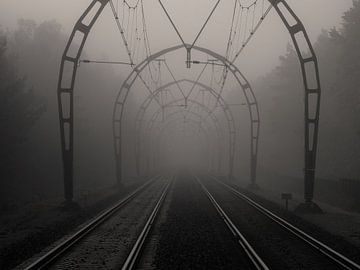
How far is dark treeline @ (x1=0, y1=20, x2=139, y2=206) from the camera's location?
3866 cm

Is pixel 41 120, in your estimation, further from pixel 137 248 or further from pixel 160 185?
pixel 137 248

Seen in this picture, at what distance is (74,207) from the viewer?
24.6 meters

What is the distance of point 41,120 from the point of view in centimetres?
5228

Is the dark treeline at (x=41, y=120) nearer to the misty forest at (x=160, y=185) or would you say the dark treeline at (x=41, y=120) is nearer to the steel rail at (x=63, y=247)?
the misty forest at (x=160, y=185)

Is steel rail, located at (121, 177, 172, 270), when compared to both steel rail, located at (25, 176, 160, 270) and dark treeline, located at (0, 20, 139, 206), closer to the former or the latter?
steel rail, located at (25, 176, 160, 270)

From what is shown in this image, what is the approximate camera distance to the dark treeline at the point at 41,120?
38.7 meters

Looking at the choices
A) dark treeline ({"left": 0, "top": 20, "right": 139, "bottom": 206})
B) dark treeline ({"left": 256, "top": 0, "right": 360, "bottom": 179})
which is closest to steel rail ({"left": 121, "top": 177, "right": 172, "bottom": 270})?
dark treeline ({"left": 0, "top": 20, "right": 139, "bottom": 206})

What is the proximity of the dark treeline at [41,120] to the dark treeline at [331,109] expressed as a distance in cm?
2444

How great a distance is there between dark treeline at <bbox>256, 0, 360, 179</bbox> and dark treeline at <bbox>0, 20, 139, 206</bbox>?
24440 mm

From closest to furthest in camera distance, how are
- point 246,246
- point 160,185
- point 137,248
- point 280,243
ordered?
point 137,248
point 246,246
point 280,243
point 160,185

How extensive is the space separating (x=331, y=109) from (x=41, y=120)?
31.8 m

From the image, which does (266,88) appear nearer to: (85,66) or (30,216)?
(85,66)

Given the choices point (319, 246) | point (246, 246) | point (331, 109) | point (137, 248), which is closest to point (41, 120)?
point (331, 109)

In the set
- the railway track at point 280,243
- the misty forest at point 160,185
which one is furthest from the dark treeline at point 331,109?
the railway track at point 280,243
